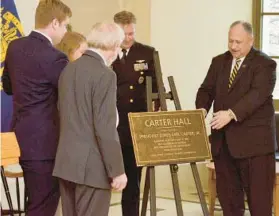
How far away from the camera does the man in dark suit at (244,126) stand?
155 inches

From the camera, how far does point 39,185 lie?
3.13m

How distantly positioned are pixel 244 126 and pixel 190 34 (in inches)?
93.8

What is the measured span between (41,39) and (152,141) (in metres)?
0.92

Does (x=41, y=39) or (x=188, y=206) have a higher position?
(x=41, y=39)

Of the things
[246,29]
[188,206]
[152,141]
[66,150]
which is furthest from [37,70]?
[188,206]

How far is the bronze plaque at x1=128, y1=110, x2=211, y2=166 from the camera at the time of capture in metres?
3.58

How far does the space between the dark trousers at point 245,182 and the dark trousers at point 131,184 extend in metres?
0.55

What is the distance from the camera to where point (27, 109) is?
314cm

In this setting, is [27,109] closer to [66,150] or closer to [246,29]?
[66,150]

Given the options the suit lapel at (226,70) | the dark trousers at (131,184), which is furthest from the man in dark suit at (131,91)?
the suit lapel at (226,70)

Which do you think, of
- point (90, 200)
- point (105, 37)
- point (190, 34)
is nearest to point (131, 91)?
point (105, 37)

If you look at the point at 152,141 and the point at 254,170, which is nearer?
the point at 152,141

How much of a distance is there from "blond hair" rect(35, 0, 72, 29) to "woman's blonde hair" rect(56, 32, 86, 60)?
42cm

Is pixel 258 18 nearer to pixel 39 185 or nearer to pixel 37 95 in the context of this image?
pixel 37 95
